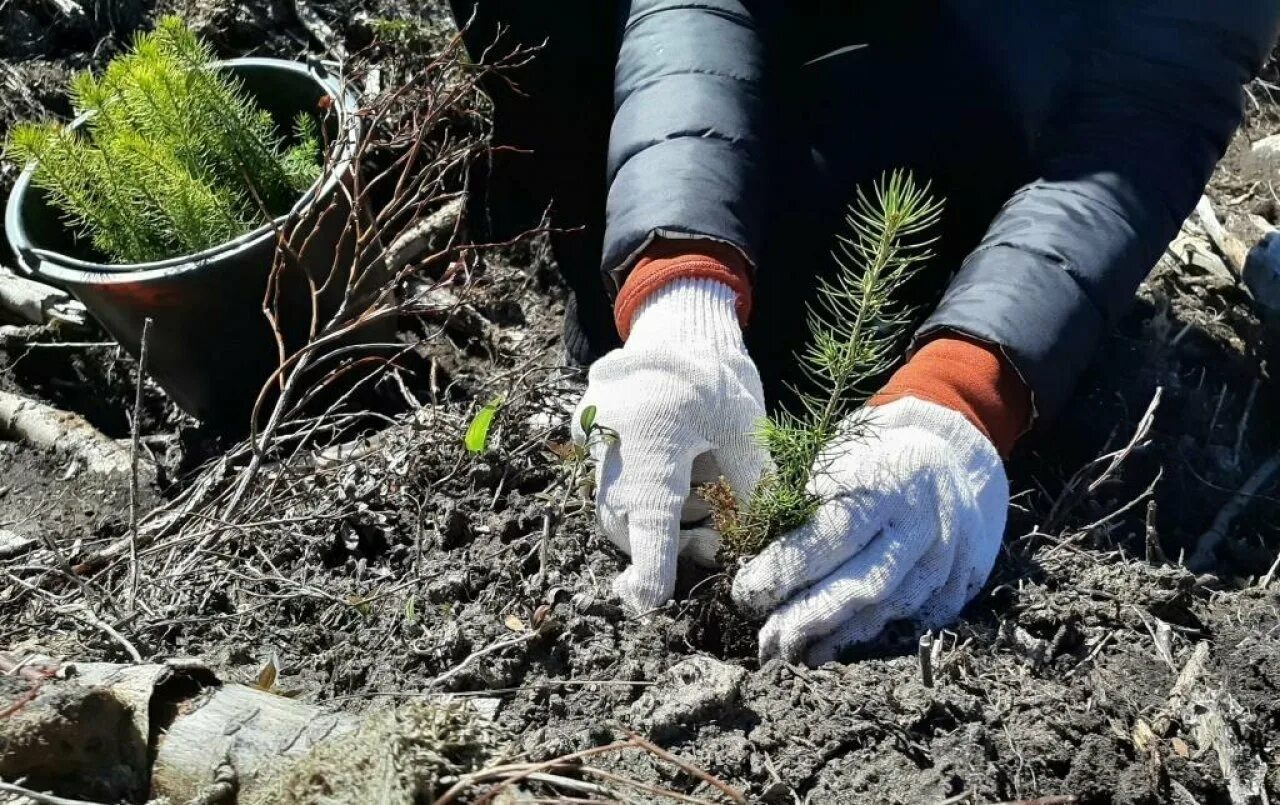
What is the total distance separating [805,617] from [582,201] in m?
1.63

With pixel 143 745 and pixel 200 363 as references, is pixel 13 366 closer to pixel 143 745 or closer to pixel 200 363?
pixel 200 363

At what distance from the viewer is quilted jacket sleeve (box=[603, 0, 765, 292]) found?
222cm

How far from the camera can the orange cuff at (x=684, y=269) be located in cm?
218

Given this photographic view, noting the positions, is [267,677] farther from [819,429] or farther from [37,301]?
[37,301]

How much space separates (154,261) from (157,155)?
260 mm

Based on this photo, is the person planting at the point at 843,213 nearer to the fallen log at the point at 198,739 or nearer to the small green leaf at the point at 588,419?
the small green leaf at the point at 588,419

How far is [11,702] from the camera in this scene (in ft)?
4.99

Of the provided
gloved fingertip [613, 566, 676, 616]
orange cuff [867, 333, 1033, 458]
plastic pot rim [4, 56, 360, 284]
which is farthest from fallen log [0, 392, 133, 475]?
orange cuff [867, 333, 1033, 458]

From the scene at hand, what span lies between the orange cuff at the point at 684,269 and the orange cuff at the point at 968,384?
329mm

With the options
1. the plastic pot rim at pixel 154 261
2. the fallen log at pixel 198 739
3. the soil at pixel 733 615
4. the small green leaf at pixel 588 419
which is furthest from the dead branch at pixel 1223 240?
the fallen log at pixel 198 739

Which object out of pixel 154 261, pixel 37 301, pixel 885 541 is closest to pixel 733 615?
pixel 885 541

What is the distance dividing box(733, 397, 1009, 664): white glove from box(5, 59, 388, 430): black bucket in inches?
50.0

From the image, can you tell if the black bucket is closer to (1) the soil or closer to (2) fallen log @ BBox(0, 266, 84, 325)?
(1) the soil

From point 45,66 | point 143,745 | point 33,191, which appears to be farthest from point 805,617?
point 45,66
